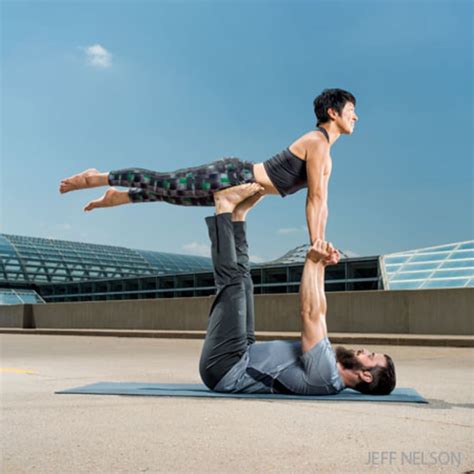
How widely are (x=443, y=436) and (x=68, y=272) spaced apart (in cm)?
6047

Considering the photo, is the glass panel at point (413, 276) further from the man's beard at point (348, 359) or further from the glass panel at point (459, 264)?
the man's beard at point (348, 359)

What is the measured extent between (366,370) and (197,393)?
141cm

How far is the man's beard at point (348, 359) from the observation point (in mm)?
5125

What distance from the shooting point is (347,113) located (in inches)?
229

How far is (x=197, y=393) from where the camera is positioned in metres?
5.57

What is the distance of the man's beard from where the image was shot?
512 centimetres

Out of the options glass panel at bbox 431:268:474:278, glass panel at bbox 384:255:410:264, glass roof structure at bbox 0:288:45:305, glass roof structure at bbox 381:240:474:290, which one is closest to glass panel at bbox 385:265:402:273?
glass roof structure at bbox 381:240:474:290

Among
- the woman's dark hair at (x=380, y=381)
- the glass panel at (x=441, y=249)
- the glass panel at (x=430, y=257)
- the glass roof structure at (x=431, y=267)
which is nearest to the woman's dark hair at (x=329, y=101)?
the woman's dark hair at (x=380, y=381)

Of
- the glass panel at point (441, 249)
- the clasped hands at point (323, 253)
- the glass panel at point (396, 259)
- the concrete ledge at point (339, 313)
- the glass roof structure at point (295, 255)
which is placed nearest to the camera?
the clasped hands at point (323, 253)

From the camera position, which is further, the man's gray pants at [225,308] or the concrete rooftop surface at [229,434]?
the man's gray pants at [225,308]

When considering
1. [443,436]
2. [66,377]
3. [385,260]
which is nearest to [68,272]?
[385,260]

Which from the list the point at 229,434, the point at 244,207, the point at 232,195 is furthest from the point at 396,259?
the point at 229,434

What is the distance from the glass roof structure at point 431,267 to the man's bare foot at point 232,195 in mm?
17343

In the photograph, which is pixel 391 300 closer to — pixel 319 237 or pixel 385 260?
pixel 385 260
